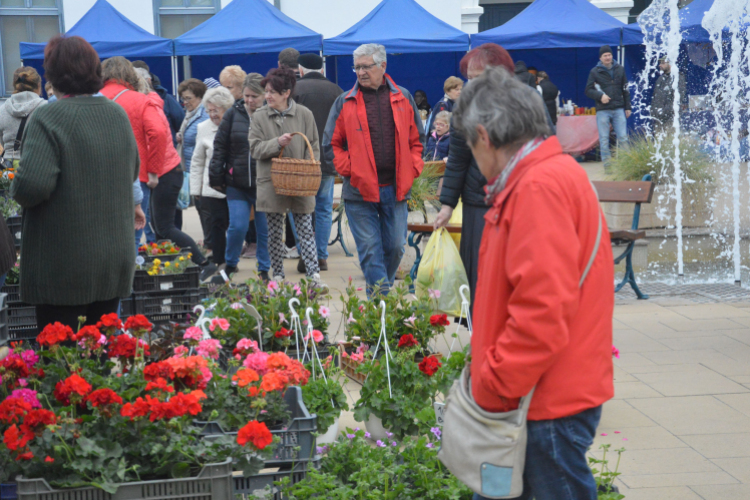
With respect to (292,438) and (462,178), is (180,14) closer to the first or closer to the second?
(462,178)

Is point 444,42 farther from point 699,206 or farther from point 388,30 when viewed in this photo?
point 699,206

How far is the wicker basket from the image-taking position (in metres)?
6.71

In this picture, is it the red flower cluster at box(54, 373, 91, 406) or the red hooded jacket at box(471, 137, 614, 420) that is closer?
the red hooded jacket at box(471, 137, 614, 420)

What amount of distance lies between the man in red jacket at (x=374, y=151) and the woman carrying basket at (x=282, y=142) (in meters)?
1.09

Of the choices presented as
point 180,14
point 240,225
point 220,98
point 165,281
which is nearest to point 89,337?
point 165,281

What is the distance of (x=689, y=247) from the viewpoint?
28.4 feet

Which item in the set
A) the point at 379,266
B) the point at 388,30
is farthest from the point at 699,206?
the point at 388,30

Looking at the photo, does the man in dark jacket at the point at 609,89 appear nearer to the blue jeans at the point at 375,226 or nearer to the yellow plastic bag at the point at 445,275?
the blue jeans at the point at 375,226

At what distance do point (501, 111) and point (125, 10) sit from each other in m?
19.2

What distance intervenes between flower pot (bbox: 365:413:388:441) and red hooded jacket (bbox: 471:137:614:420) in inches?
74.5

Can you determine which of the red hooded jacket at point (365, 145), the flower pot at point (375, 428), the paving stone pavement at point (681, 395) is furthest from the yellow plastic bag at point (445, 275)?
the flower pot at point (375, 428)

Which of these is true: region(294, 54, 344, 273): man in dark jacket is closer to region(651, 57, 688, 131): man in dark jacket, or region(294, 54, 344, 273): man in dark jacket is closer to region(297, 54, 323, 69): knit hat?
region(297, 54, 323, 69): knit hat

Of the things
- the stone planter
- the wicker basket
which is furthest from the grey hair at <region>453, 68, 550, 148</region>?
the stone planter

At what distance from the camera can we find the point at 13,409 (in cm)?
262
